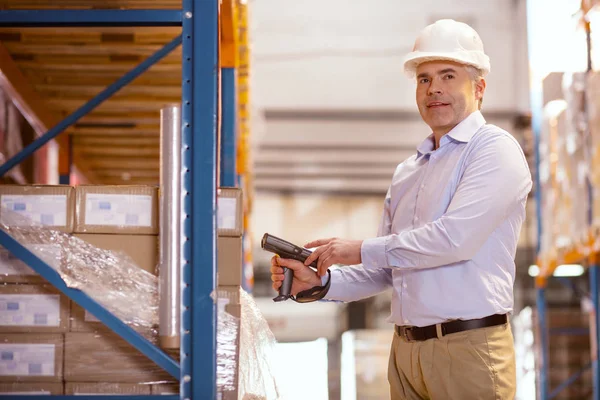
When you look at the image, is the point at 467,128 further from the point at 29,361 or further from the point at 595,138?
the point at 595,138

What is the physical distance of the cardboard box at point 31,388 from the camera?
3.12m

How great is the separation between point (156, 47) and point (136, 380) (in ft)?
8.34

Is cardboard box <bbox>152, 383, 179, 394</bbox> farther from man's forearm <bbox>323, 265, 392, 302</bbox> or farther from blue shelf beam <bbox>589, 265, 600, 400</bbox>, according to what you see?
blue shelf beam <bbox>589, 265, 600, 400</bbox>

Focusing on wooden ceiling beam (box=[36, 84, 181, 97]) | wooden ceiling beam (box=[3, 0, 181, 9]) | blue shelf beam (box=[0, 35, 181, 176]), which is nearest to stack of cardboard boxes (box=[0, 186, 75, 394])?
blue shelf beam (box=[0, 35, 181, 176])

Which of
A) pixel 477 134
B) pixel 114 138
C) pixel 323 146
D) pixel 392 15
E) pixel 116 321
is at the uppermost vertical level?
pixel 392 15

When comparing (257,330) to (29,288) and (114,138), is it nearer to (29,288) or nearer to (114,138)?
(29,288)

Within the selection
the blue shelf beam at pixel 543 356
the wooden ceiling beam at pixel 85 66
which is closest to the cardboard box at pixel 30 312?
the wooden ceiling beam at pixel 85 66

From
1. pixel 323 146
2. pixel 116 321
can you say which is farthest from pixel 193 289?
pixel 323 146

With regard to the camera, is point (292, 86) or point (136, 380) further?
point (292, 86)

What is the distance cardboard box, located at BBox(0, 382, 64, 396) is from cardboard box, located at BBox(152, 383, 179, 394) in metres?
0.35

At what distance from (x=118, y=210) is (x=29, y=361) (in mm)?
656

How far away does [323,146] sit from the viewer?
57.2 feet

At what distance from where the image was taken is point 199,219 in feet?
9.84

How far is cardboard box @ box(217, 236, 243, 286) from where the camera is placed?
3.18 meters
